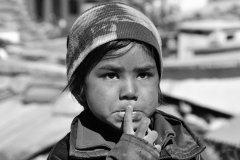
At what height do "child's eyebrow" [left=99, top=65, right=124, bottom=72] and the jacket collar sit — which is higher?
"child's eyebrow" [left=99, top=65, right=124, bottom=72]

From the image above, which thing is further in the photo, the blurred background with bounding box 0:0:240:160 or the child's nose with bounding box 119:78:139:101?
the blurred background with bounding box 0:0:240:160

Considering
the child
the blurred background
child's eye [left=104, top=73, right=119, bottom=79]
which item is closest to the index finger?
the child

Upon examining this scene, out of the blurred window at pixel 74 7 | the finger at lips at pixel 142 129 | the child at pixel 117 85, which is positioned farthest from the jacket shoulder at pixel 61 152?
the blurred window at pixel 74 7

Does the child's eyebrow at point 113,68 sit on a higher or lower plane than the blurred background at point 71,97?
higher

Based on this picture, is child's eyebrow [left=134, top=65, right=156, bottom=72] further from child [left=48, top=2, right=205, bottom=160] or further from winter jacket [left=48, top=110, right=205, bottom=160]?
winter jacket [left=48, top=110, right=205, bottom=160]

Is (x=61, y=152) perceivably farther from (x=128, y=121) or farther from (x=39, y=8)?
(x=39, y=8)

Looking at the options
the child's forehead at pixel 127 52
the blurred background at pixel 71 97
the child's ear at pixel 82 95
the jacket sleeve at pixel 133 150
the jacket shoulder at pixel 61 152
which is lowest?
the blurred background at pixel 71 97

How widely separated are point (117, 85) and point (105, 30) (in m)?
0.18

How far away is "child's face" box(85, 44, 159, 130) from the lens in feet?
4.33

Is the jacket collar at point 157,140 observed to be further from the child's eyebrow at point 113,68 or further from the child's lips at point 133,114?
the child's eyebrow at point 113,68

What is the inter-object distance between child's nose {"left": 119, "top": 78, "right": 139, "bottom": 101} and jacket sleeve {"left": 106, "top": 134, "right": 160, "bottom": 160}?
4.7 inches

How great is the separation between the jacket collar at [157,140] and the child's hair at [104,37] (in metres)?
0.13

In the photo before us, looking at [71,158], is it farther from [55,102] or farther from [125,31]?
[55,102]

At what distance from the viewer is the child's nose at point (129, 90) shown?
131 cm
